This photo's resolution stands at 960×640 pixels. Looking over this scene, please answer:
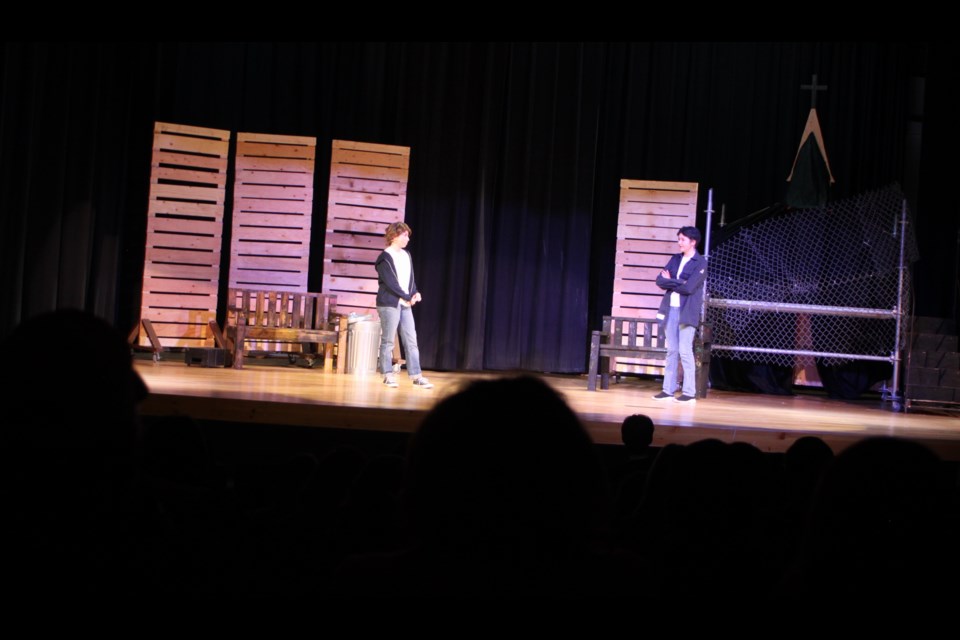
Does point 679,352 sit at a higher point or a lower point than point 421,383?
higher

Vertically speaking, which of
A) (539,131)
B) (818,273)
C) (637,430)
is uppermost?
(539,131)

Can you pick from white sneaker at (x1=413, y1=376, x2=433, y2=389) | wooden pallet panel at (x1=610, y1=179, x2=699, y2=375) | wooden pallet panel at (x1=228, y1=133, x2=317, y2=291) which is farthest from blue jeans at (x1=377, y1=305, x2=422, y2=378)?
wooden pallet panel at (x1=610, y1=179, x2=699, y2=375)

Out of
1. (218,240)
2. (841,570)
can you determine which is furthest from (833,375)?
(841,570)

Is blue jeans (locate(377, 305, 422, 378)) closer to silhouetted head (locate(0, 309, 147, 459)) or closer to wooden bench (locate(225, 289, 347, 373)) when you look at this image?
wooden bench (locate(225, 289, 347, 373))

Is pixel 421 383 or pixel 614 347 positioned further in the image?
pixel 614 347

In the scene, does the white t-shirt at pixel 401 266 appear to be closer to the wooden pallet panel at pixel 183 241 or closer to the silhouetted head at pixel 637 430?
the wooden pallet panel at pixel 183 241

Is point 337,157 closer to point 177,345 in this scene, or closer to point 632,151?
point 177,345

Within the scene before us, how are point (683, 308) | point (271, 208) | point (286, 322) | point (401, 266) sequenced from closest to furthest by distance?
point (683, 308) < point (401, 266) < point (286, 322) < point (271, 208)

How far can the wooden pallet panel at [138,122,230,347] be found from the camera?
10.0 meters

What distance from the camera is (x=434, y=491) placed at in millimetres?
1449

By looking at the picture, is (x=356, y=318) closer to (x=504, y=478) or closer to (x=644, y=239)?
(x=644, y=239)

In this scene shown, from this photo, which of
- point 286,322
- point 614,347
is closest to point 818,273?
point 614,347

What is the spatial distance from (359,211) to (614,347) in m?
3.49

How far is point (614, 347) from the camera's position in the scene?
370 inches
